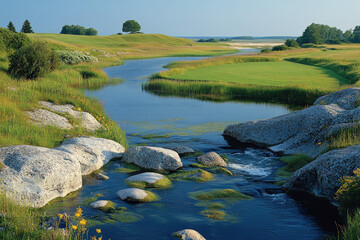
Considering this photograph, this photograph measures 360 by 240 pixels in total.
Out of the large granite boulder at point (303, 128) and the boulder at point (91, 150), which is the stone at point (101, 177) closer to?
the boulder at point (91, 150)

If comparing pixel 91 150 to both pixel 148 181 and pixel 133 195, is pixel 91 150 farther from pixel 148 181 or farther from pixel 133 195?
pixel 133 195

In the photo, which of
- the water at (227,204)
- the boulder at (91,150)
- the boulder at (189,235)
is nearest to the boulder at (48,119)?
the boulder at (91,150)

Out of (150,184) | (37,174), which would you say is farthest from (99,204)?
(150,184)

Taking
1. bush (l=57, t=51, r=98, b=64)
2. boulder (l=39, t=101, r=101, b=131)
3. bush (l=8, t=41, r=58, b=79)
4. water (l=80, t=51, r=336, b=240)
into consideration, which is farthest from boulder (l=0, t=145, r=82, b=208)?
bush (l=57, t=51, r=98, b=64)

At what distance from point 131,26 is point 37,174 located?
187 meters

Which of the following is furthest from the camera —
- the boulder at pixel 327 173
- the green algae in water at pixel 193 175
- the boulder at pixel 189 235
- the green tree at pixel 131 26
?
the green tree at pixel 131 26

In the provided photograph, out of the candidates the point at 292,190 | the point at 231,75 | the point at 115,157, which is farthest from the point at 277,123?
the point at 231,75

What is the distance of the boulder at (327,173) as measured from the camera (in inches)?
428

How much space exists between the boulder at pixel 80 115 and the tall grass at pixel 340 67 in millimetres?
26706

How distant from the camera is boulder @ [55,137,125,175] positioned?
43.7ft

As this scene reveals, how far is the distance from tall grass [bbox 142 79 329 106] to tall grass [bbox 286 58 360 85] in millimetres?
7698

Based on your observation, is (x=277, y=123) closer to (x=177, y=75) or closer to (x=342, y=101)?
(x=342, y=101)

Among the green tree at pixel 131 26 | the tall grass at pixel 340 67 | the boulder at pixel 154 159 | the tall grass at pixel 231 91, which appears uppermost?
the green tree at pixel 131 26

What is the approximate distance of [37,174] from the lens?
35.4 ft
